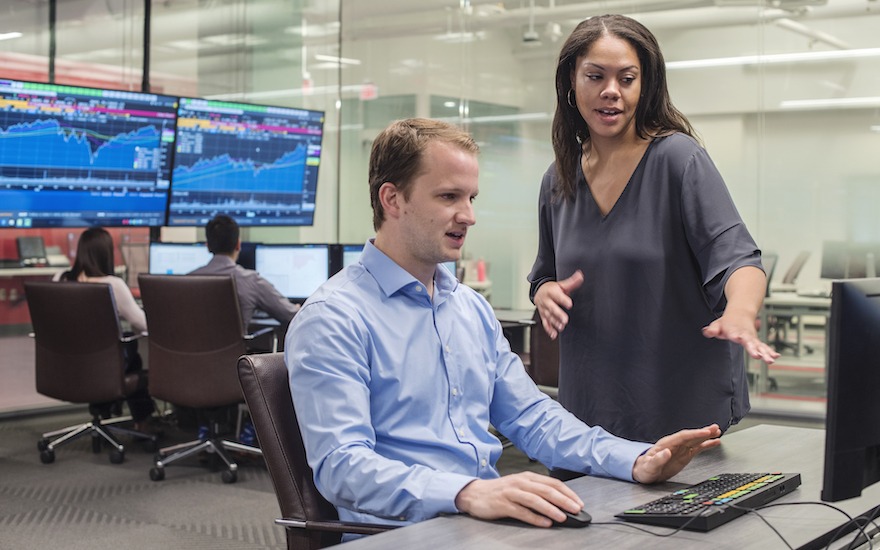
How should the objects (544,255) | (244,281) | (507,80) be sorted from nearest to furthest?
(544,255)
(244,281)
(507,80)

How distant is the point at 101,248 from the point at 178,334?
112 centimetres

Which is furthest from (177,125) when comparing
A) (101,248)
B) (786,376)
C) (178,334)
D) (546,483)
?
(546,483)

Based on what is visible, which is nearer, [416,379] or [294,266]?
[416,379]

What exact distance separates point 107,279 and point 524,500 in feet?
15.4

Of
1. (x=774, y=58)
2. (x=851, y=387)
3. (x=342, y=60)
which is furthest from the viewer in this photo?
(x=342, y=60)

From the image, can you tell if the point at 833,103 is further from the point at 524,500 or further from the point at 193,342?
the point at 524,500

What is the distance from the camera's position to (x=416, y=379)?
179cm

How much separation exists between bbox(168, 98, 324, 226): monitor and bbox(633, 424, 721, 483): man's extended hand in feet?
15.6

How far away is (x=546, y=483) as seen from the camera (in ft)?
4.80

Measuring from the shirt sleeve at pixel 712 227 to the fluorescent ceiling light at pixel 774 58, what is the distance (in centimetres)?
525

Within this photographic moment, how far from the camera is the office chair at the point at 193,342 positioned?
15.7 ft

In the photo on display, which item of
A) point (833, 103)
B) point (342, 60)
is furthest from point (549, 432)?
point (342, 60)

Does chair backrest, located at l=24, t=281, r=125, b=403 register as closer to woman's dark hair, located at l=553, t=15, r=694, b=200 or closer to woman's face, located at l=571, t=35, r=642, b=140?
woman's dark hair, located at l=553, t=15, r=694, b=200

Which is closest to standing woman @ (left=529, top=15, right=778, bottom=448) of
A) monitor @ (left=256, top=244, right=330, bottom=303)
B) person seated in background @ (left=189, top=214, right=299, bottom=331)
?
person seated in background @ (left=189, top=214, right=299, bottom=331)
